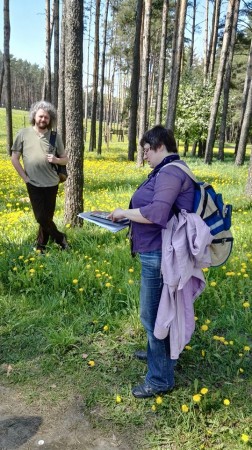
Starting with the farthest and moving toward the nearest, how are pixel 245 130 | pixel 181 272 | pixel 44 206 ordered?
1. pixel 245 130
2. pixel 44 206
3. pixel 181 272

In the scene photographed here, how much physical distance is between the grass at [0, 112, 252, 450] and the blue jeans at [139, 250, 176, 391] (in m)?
0.16

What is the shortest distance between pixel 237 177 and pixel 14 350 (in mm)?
10397

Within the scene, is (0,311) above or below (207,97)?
below

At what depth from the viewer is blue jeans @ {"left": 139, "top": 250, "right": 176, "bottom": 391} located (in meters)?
2.56

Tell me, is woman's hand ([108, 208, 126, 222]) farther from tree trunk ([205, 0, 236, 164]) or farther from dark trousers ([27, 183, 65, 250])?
tree trunk ([205, 0, 236, 164])

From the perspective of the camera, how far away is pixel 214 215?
8.15 feet

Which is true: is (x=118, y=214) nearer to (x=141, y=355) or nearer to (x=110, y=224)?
(x=110, y=224)

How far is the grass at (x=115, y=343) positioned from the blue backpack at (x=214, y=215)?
3.59 feet

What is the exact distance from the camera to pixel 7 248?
5.27m

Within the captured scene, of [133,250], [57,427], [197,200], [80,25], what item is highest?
[80,25]

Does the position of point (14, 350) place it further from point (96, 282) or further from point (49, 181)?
point (49, 181)

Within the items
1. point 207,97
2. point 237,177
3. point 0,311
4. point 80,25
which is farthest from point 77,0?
point 207,97

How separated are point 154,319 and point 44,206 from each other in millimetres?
2799

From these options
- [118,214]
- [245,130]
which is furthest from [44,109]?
[245,130]
